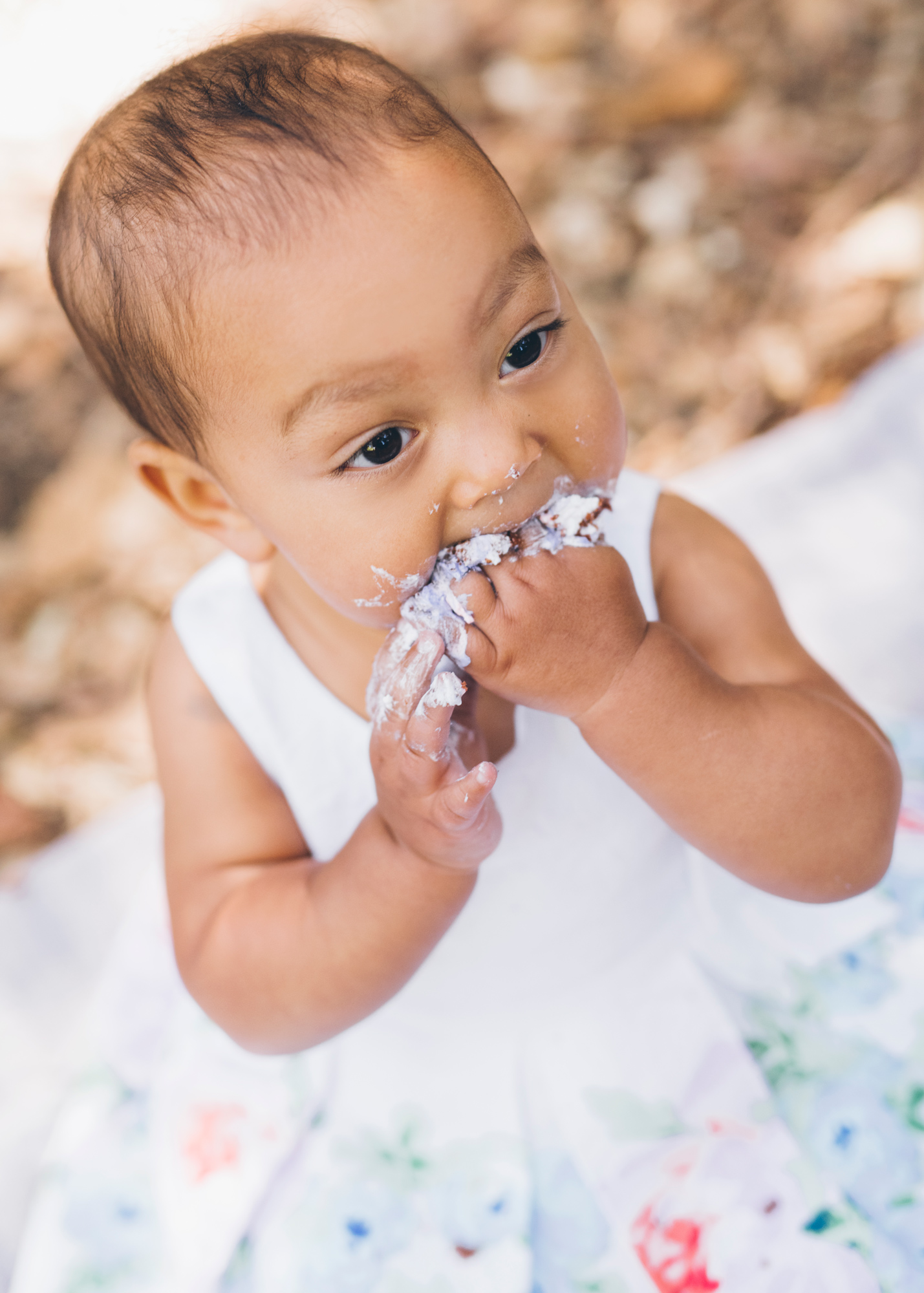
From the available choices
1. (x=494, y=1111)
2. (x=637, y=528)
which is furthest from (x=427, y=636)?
(x=494, y=1111)

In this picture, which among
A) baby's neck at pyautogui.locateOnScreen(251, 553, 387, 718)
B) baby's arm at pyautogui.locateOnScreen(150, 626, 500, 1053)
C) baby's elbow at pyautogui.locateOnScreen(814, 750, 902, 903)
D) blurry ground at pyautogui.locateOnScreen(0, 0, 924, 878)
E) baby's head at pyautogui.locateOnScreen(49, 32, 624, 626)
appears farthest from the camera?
blurry ground at pyautogui.locateOnScreen(0, 0, 924, 878)

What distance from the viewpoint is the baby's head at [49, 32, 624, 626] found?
768 mm

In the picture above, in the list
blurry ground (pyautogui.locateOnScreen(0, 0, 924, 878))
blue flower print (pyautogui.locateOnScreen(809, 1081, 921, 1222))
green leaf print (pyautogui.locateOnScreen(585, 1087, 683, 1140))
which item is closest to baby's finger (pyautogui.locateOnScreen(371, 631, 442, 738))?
green leaf print (pyautogui.locateOnScreen(585, 1087, 683, 1140))

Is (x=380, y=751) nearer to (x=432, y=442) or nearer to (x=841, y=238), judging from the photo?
(x=432, y=442)

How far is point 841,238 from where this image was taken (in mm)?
2541

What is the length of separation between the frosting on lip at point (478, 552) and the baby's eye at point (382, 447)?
0.09 meters

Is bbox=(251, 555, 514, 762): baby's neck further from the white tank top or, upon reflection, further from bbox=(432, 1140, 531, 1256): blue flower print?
bbox=(432, 1140, 531, 1256): blue flower print

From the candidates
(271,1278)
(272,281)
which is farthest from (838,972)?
(272,281)

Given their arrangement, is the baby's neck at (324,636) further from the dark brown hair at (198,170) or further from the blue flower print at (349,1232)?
the blue flower print at (349,1232)

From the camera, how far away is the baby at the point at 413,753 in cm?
80

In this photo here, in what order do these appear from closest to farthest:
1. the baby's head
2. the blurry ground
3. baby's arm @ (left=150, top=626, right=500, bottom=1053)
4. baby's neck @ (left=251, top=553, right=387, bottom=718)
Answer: the baby's head, baby's arm @ (left=150, top=626, right=500, bottom=1053), baby's neck @ (left=251, top=553, right=387, bottom=718), the blurry ground

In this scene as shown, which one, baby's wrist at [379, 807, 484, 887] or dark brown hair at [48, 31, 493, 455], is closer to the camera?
dark brown hair at [48, 31, 493, 455]

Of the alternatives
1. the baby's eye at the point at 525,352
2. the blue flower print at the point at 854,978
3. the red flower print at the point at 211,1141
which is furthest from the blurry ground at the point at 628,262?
the baby's eye at the point at 525,352

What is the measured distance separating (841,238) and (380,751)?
7.15 feet
